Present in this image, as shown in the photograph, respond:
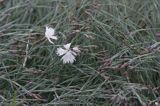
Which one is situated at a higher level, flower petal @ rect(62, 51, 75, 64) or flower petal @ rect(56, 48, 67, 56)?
flower petal @ rect(56, 48, 67, 56)

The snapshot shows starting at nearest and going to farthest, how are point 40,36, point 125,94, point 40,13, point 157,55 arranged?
point 125,94 < point 157,55 < point 40,36 < point 40,13

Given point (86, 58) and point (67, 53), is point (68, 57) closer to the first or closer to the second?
point (67, 53)

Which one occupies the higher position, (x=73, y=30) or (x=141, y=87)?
(x=73, y=30)

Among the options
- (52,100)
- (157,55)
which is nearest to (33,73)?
(52,100)

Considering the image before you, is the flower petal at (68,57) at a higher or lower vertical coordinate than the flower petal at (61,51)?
lower

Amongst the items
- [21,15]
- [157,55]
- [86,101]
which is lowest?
[86,101]

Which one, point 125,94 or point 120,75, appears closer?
point 125,94

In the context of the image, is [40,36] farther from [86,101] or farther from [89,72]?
[86,101]

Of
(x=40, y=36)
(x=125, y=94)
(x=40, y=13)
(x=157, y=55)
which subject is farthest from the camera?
(x=40, y=13)
